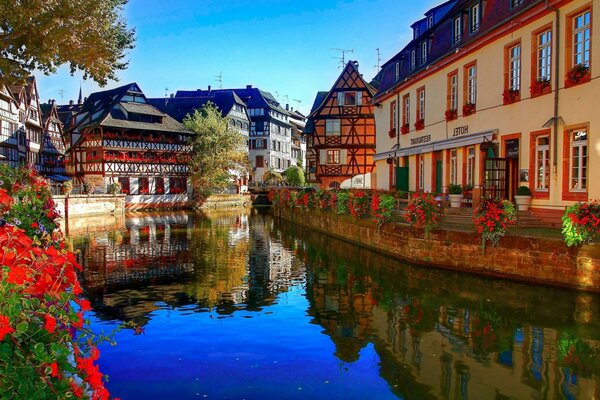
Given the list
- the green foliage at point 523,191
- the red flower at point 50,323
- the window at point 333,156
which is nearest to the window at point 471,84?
the green foliage at point 523,191

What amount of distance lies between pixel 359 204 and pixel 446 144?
4.57 meters

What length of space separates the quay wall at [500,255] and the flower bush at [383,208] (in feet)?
0.89

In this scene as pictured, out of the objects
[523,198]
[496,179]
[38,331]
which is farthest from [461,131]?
[38,331]

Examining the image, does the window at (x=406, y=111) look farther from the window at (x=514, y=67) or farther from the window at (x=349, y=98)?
the window at (x=349, y=98)

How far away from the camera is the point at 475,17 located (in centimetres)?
2188

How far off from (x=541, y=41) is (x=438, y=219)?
6594 mm

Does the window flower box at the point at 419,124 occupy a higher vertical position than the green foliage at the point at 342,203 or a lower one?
higher

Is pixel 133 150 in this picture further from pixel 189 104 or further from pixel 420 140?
pixel 420 140

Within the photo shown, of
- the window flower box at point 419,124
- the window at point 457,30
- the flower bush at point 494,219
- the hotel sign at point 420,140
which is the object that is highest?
the window at point 457,30

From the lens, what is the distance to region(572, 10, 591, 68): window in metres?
15.3

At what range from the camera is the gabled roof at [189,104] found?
224ft

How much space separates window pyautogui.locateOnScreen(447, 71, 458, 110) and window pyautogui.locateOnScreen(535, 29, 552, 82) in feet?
20.0

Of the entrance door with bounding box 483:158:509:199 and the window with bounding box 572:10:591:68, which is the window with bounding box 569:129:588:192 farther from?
the entrance door with bounding box 483:158:509:199

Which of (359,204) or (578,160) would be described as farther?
(359,204)
